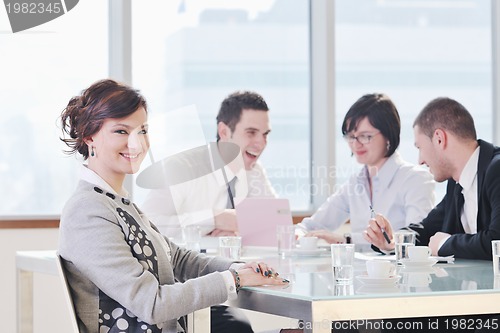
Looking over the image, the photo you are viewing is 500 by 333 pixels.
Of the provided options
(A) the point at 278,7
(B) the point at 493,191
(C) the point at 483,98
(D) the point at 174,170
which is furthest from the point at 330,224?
(C) the point at 483,98

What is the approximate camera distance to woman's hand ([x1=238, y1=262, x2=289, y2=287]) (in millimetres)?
1861

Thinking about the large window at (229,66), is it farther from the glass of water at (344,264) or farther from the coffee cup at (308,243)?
the glass of water at (344,264)

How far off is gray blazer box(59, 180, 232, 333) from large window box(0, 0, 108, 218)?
97.8 inches

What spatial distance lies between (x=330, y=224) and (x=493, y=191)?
3.97 feet

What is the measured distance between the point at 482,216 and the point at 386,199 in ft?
2.67

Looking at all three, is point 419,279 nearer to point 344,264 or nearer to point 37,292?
point 344,264

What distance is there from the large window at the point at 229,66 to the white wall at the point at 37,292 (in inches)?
24.6

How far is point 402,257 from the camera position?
7.71 ft

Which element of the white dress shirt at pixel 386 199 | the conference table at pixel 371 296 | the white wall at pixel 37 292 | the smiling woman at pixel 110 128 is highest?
the smiling woman at pixel 110 128

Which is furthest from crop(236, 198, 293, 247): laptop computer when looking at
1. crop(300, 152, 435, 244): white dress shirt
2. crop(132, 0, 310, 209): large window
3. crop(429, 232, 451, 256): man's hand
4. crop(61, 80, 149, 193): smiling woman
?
crop(132, 0, 310, 209): large window

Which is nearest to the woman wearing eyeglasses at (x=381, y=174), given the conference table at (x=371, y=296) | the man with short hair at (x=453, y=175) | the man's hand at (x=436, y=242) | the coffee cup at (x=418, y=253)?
the man with short hair at (x=453, y=175)

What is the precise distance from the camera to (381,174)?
3402 mm

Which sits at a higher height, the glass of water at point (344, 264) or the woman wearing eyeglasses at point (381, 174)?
the woman wearing eyeglasses at point (381, 174)

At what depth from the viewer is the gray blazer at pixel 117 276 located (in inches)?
68.1
